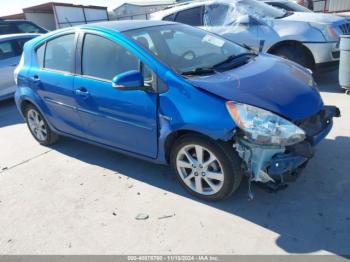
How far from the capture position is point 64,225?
10.6 ft

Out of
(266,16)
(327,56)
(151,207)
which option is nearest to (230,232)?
(151,207)

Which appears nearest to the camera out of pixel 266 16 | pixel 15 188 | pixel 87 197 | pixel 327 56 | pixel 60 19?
pixel 87 197

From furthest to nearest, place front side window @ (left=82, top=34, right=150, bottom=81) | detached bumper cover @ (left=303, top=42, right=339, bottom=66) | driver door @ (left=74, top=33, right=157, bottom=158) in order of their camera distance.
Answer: detached bumper cover @ (left=303, top=42, right=339, bottom=66) < front side window @ (left=82, top=34, right=150, bottom=81) < driver door @ (left=74, top=33, right=157, bottom=158)

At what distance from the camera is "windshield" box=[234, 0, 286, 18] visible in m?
6.60

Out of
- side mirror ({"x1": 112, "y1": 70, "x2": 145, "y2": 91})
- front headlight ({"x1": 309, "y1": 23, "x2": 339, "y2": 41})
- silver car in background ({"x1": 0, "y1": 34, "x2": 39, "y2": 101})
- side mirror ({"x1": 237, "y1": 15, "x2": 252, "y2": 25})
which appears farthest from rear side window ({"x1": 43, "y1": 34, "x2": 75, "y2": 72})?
front headlight ({"x1": 309, "y1": 23, "x2": 339, "y2": 41})

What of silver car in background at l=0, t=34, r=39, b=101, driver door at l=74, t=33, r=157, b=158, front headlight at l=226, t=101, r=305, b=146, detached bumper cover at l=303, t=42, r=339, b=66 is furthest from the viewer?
silver car in background at l=0, t=34, r=39, b=101

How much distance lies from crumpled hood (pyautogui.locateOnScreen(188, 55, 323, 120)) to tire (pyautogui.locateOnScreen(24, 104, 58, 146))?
8.63 feet

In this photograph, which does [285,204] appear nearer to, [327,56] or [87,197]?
[87,197]

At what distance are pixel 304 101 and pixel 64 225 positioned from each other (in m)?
2.46

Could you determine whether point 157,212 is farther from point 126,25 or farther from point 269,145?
point 126,25


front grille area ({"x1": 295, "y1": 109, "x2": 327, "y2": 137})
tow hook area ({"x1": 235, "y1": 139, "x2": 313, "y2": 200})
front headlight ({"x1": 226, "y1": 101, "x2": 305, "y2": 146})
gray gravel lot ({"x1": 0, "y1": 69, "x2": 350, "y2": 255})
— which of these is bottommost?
gray gravel lot ({"x1": 0, "y1": 69, "x2": 350, "y2": 255})

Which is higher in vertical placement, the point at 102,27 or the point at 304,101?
the point at 102,27

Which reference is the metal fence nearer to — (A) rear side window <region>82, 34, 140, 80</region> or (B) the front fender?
(A) rear side window <region>82, 34, 140, 80</region>

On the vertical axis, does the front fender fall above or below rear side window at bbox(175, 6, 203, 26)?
below
